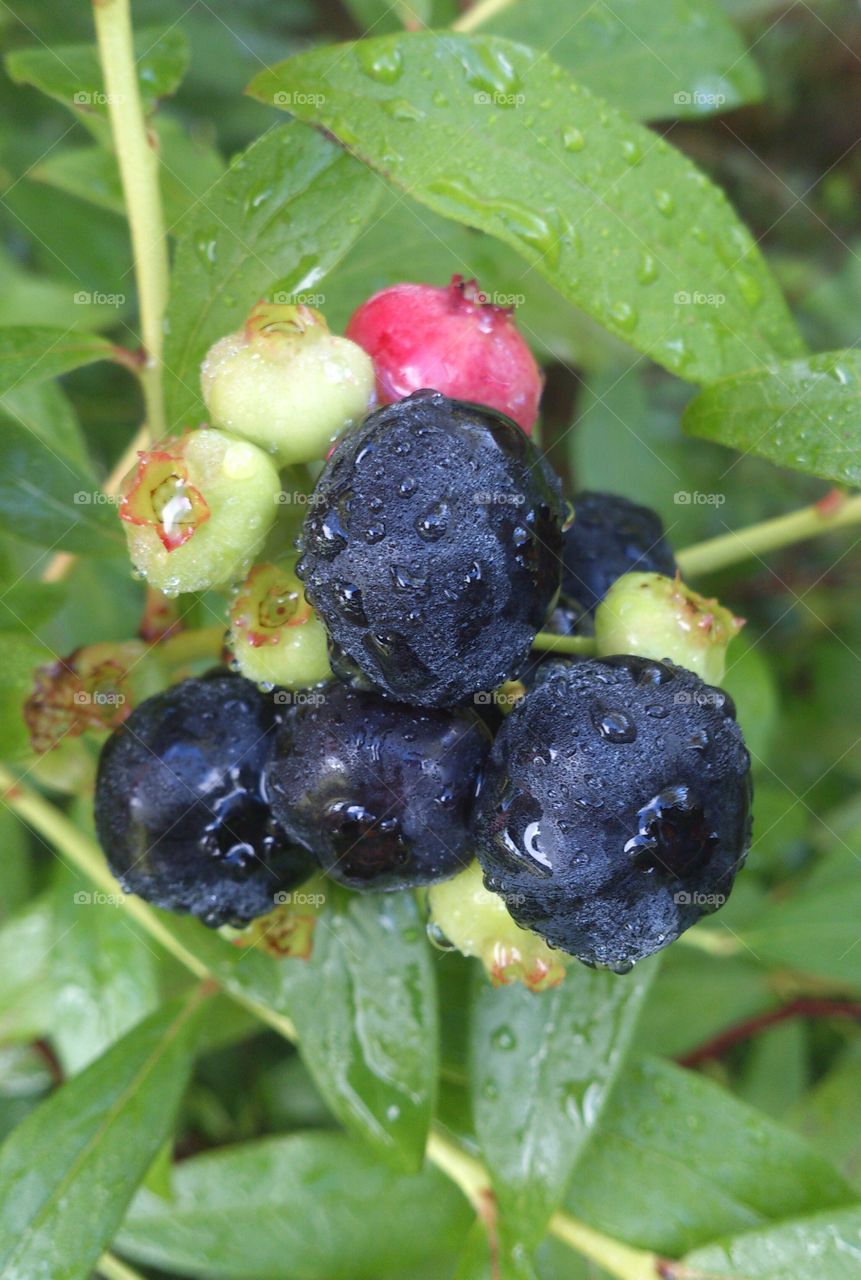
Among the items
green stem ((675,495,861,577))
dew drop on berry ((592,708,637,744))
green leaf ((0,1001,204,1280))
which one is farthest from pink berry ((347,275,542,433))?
green leaf ((0,1001,204,1280))

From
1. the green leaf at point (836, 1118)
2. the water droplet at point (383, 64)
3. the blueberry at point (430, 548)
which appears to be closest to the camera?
the blueberry at point (430, 548)

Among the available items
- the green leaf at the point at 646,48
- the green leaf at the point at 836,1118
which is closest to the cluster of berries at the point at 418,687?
the green leaf at the point at 646,48

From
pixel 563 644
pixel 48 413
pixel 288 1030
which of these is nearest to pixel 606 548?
pixel 563 644

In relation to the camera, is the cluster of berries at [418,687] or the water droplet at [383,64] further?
the water droplet at [383,64]

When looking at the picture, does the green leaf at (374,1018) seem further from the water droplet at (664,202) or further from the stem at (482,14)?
the stem at (482,14)

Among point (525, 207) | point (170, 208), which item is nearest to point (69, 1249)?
point (525, 207)

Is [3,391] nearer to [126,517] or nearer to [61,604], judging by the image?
[126,517]

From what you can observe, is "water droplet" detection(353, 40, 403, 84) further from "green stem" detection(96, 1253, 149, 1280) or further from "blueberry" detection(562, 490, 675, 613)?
"green stem" detection(96, 1253, 149, 1280)

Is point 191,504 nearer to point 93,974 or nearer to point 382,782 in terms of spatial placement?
point 382,782
